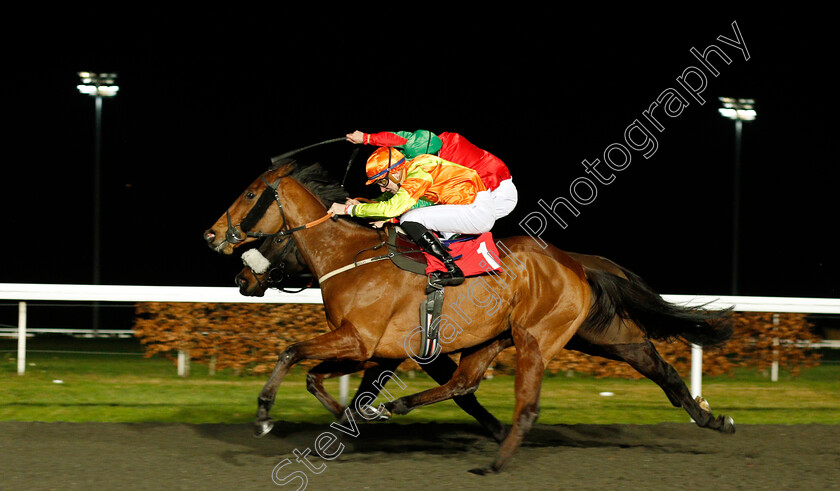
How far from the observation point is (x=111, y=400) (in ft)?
19.1

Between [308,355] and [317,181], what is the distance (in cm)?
110

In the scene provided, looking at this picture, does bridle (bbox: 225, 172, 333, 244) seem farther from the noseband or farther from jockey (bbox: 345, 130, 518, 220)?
jockey (bbox: 345, 130, 518, 220)

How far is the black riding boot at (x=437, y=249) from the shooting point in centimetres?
410

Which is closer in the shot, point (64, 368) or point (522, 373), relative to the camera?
point (522, 373)

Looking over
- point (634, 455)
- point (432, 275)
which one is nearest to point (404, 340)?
point (432, 275)

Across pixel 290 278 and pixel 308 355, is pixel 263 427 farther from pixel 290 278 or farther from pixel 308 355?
pixel 290 278

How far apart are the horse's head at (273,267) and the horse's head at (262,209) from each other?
0.10 metres

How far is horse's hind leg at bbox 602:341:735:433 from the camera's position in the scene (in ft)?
15.3

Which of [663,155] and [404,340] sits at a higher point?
[663,155]

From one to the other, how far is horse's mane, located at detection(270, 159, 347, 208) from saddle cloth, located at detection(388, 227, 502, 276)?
45cm

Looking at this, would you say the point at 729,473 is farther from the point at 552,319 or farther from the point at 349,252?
the point at 349,252

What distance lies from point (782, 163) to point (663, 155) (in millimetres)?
4384

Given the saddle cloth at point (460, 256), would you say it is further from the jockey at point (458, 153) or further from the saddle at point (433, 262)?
the jockey at point (458, 153)

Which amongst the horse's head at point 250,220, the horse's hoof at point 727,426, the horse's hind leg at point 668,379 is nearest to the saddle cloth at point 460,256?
the horse's head at point 250,220
